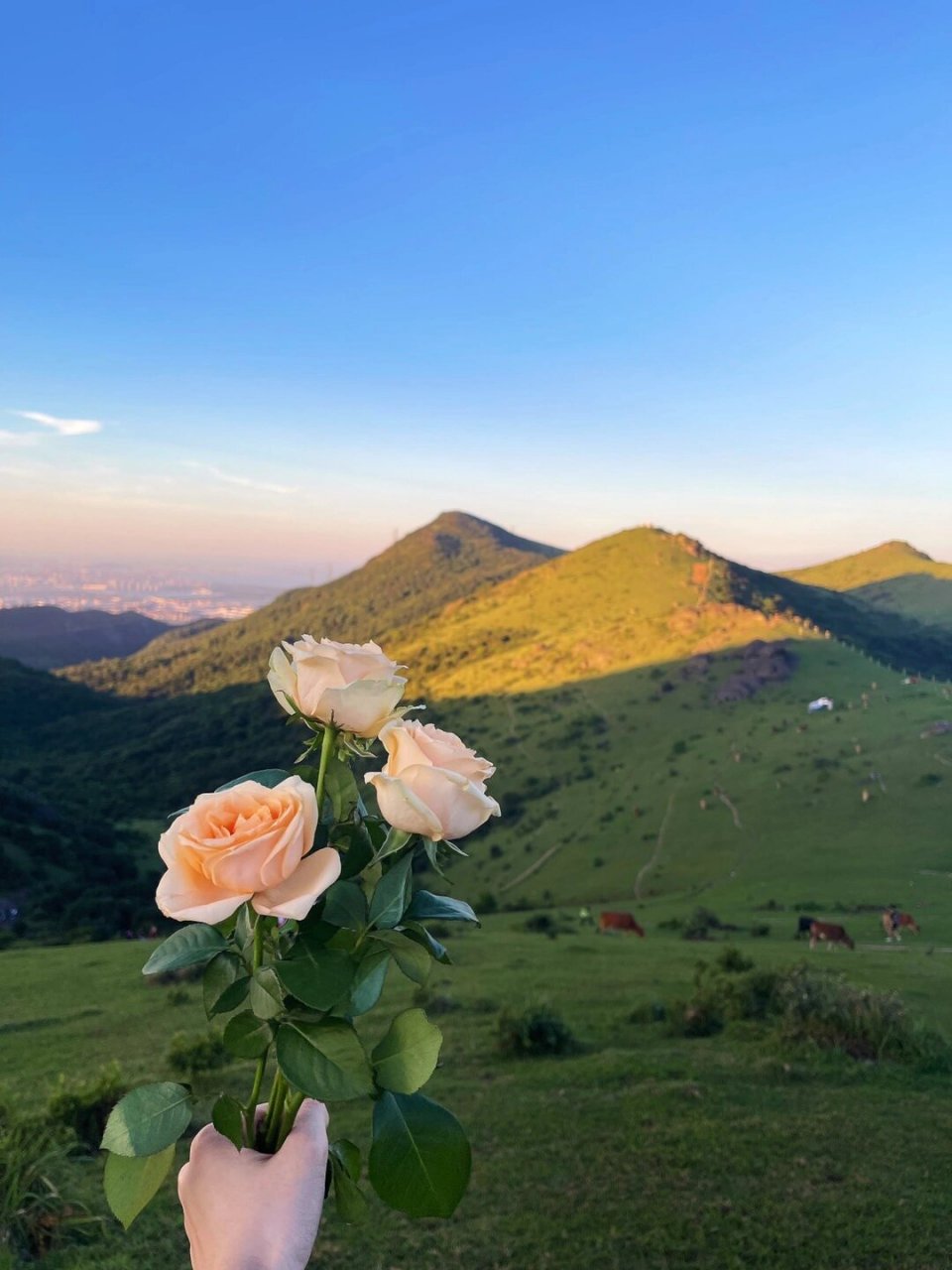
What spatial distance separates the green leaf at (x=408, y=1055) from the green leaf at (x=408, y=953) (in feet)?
0.22

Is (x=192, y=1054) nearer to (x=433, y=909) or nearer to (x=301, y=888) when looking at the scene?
(x=433, y=909)

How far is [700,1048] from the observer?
7.93 m

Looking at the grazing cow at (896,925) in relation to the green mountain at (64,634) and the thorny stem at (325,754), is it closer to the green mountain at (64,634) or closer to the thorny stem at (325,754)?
the thorny stem at (325,754)

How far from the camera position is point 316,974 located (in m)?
1.24

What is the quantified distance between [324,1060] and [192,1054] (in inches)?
276

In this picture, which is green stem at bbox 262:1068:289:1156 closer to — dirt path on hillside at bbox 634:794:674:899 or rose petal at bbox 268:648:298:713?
rose petal at bbox 268:648:298:713

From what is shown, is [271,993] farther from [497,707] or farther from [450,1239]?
[497,707]

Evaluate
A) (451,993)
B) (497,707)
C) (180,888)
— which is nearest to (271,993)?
(180,888)

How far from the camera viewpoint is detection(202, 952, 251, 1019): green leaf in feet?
4.26

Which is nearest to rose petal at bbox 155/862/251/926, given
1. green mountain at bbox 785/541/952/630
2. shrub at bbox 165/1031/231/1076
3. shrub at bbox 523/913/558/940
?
shrub at bbox 165/1031/231/1076

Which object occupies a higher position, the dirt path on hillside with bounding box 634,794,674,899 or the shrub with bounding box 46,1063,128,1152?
the shrub with bounding box 46,1063,128,1152

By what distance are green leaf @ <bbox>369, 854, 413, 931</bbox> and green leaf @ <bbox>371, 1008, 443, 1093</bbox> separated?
0.47 ft

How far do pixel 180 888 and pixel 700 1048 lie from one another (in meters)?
8.04

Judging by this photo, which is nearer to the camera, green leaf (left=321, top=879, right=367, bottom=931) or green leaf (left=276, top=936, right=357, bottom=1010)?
green leaf (left=276, top=936, right=357, bottom=1010)
